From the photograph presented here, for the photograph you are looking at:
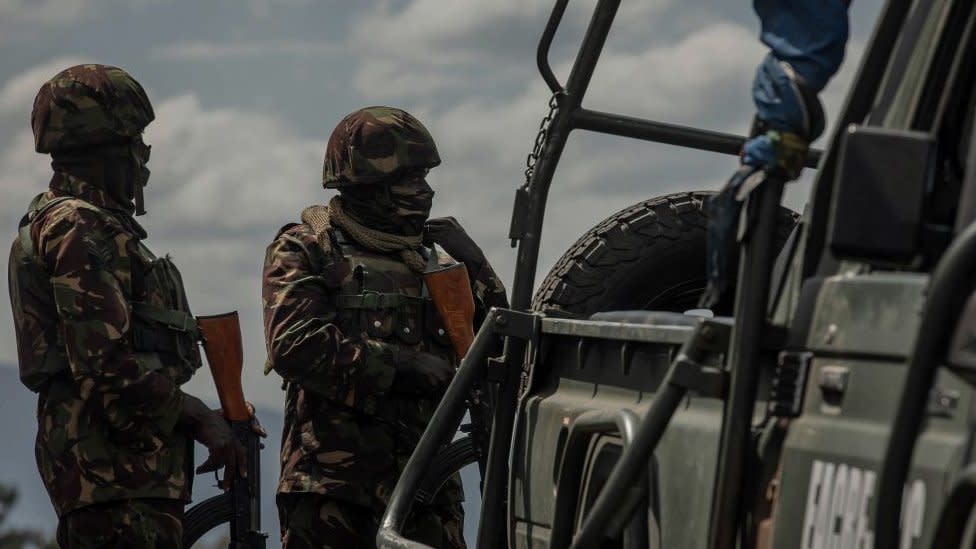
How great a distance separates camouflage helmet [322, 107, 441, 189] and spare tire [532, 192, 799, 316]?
1.40 m

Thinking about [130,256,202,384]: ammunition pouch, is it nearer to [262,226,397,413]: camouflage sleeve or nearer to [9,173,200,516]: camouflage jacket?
[9,173,200,516]: camouflage jacket

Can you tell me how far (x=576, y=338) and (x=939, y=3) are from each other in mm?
1436

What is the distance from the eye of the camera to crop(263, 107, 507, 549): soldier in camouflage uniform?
6.91m

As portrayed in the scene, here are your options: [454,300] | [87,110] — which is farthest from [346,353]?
[87,110]

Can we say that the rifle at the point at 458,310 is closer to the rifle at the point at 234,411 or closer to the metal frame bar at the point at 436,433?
the rifle at the point at 234,411

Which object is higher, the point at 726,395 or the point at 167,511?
the point at 726,395

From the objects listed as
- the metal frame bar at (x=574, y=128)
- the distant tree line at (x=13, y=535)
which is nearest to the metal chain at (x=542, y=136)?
the metal frame bar at (x=574, y=128)

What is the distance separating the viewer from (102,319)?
6633 mm

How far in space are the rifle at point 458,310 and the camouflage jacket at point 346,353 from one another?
0.06 metres

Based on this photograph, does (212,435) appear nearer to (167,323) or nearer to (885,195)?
(167,323)

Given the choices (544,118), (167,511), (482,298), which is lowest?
(167,511)

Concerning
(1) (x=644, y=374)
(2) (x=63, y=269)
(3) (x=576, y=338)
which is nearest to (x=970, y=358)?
(1) (x=644, y=374)

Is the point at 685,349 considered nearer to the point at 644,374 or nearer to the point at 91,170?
the point at 644,374

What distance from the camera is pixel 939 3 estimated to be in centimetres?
356
